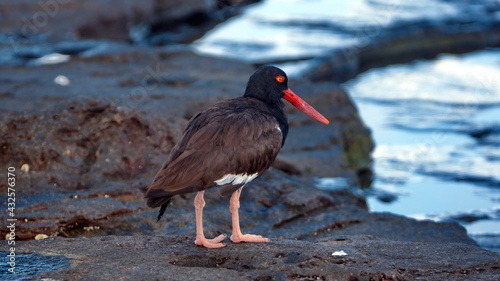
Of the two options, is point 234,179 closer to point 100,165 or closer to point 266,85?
point 266,85

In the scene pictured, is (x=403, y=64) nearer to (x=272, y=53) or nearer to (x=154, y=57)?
(x=272, y=53)

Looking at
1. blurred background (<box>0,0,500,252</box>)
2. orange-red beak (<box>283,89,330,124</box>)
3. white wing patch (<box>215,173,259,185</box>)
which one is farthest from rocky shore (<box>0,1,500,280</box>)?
orange-red beak (<box>283,89,330,124</box>)

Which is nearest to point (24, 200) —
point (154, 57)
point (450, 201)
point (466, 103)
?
point (450, 201)

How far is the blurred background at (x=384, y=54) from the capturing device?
9328 mm

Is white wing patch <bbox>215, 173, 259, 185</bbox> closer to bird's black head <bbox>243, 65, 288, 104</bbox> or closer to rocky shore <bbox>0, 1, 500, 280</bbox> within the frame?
rocky shore <bbox>0, 1, 500, 280</bbox>

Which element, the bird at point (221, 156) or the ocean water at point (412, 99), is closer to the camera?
the bird at point (221, 156)

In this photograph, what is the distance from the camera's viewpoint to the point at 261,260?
4.78 metres

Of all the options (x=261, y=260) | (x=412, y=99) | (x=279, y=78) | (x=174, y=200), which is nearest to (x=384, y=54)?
(x=412, y=99)

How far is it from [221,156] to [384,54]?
10665mm

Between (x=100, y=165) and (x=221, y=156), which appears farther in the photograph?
(x=100, y=165)

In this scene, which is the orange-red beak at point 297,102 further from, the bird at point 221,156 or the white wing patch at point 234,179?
the white wing patch at point 234,179

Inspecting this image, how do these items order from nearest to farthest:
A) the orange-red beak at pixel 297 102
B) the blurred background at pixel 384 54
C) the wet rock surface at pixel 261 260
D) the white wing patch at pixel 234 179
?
1. the wet rock surface at pixel 261 260
2. the white wing patch at pixel 234 179
3. the orange-red beak at pixel 297 102
4. the blurred background at pixel 384 54

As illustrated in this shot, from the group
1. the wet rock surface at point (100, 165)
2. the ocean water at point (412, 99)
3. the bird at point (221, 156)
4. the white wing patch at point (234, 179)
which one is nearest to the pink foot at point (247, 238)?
the bird at point (221, 156)

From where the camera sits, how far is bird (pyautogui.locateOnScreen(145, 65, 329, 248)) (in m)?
5.07
